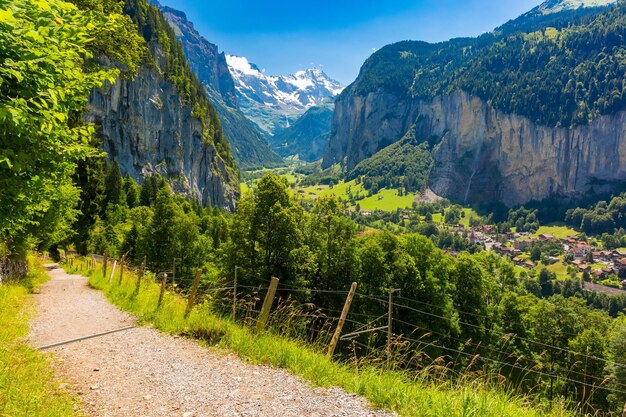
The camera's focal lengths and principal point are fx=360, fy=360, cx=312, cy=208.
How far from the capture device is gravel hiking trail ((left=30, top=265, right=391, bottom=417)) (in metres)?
5.67

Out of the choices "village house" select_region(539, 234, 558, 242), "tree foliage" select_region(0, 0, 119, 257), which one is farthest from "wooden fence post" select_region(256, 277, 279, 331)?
"village house" select_region(539, 234, 558, 242)

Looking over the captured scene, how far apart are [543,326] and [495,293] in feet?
22.2

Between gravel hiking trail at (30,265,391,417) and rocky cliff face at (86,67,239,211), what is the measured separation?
91.3m

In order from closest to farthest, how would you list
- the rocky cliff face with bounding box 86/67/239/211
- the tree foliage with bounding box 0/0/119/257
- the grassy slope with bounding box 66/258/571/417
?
the tree foliage with bounding box 0/0/119/257
the grassy slope with bounding box 66/258/571/417
the rocky cliff face with bounding box 86/67/239/211

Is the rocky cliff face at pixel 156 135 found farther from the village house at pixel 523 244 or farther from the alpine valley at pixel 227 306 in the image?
the village house at pixel 523 244

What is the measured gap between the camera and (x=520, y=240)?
194 meters

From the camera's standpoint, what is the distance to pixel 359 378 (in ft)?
21.3

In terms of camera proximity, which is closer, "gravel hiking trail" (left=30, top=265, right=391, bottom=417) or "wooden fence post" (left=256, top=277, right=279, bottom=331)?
"gravel hiking trail" (left=30, top=265, right=391, bottom=417)

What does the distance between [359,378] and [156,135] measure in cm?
13597

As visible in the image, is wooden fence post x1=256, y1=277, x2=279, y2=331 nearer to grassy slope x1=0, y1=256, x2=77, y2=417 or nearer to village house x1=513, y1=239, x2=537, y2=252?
grassy slope x1=0, y1=256, x2=77, y2=417

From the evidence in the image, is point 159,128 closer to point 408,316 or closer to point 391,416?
point 408,316

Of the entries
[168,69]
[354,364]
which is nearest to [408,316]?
[354,364]

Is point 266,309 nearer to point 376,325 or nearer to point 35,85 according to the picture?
point 35,85

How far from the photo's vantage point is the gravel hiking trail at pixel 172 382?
18.6 feet
